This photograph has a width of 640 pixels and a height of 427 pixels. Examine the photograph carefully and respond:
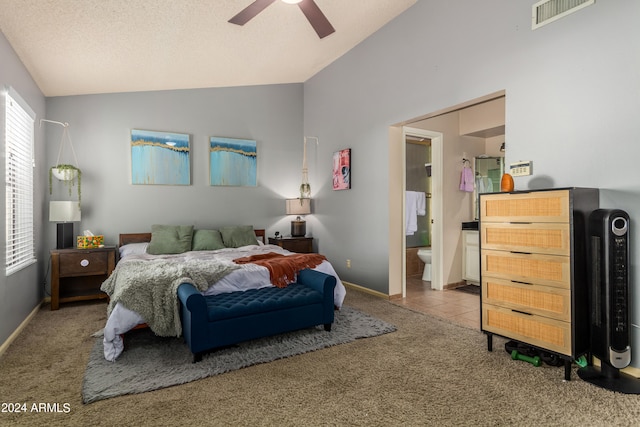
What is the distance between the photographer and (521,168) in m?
2.93

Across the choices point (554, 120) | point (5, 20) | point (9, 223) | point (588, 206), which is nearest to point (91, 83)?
point (5, 20)

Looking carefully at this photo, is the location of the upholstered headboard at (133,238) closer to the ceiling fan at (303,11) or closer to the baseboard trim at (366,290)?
the baseboard trim at (366,290)

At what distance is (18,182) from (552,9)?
4.97 meters

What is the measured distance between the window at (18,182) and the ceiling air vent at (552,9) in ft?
14.6

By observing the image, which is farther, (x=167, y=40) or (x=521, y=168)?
(x=167, y=40)

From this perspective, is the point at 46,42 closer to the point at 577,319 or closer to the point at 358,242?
the point at 358,242

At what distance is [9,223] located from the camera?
3174 millimetres

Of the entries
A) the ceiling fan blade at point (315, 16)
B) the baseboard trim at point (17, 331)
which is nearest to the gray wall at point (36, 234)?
the baseboard trim at point (17, 331)

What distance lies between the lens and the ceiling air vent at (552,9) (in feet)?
8.45

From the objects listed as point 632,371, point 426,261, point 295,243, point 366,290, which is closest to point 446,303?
point 366,290

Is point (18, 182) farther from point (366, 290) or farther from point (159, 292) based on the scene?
point (366, 290)

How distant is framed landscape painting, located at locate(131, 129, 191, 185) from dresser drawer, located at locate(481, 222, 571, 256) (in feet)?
13.5

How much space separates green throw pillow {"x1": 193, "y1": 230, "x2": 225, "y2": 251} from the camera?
4.67 metres

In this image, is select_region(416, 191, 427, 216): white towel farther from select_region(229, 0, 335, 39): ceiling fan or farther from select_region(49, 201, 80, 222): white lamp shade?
select_region(49, 201, 80, 222): white lamp shade
